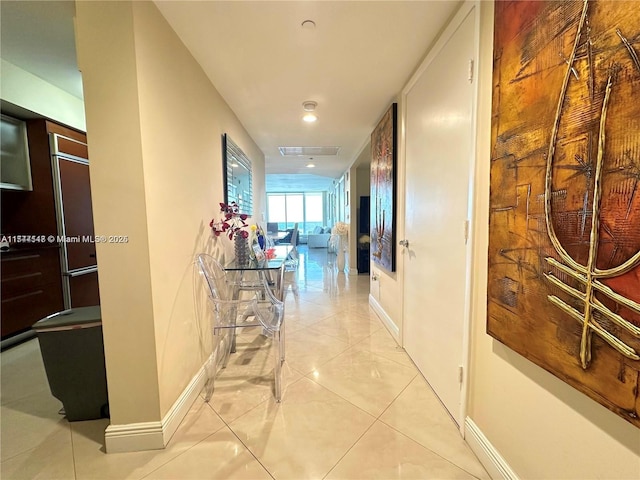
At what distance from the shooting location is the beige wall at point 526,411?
2.50ft

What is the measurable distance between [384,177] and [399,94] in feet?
2.51

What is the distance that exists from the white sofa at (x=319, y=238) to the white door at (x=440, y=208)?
26.0 feet

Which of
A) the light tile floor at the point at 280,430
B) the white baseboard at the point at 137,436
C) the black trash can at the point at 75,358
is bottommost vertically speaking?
the light tile floor at the point at 280,430

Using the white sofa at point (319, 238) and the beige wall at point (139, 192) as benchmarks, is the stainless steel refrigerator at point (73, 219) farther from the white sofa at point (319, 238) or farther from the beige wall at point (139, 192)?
the white sofa at point (319, 238)

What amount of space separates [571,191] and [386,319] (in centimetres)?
230

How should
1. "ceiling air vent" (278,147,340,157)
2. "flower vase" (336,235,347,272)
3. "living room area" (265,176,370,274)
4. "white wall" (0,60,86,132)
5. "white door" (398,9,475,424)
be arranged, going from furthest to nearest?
"flower vase" (336,235,347,272) → "living room area" (265,176,370,274) → "ceiling air vent" (278,147,340,157) → "white wall" (0,60,86,132) → "white door" (398,9,475,424)

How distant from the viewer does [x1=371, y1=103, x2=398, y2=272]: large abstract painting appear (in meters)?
2.50

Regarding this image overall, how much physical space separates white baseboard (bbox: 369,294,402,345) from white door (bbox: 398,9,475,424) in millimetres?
321

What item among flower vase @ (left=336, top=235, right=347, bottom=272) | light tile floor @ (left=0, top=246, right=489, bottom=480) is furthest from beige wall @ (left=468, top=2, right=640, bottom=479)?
flower vase @ (left=336, top=235, right=347, bottom=272)

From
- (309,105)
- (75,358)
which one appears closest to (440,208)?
(309,105)

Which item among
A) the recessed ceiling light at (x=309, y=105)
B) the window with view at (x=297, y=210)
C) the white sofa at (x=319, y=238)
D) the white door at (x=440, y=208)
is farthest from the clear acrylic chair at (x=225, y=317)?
the window with view at (x=297, y=210)

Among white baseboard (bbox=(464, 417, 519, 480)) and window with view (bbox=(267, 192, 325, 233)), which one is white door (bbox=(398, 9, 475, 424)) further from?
window with view (bbox=(267, 192, 325, 233))

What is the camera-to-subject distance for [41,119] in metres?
2.62

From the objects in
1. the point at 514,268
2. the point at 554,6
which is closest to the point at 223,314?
the point at 514,268
